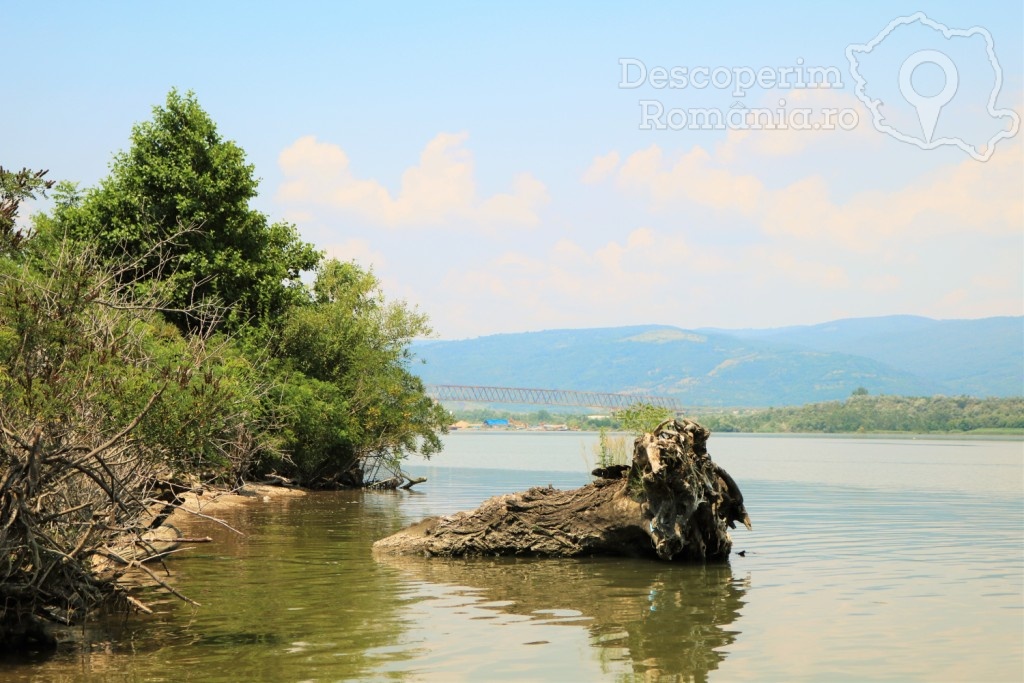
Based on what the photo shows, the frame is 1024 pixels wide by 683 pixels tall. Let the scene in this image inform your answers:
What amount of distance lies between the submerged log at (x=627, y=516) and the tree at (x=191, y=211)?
65.6 ft

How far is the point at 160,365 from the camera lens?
60.7ft

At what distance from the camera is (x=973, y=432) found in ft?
608

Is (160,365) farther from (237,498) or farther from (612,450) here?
(237,498)

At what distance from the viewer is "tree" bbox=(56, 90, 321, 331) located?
144 ft

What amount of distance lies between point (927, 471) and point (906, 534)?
44.3 metres

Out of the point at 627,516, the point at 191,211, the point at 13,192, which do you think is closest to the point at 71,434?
the point at 13,192

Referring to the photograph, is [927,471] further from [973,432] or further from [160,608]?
[973,432]

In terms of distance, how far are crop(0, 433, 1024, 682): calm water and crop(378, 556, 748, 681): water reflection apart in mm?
50

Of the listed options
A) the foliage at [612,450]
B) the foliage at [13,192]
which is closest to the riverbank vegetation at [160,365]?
the foliage at [13,192]

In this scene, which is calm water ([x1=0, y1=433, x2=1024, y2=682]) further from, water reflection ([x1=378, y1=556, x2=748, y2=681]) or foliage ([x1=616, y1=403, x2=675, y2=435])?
foliage ([x1=616, y1=403, x2=675, y2=435])

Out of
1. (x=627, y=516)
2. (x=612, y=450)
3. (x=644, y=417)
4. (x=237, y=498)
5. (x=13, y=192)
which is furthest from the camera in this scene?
(x=237, y=498)

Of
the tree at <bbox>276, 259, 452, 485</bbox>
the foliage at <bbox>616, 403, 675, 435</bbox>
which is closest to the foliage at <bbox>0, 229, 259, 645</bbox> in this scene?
the foliage at <bbox>616, 403, 675, 435</bbox>

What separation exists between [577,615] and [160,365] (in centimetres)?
804

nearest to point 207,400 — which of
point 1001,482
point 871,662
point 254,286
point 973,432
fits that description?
point 871,662
